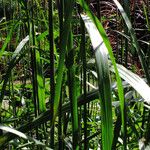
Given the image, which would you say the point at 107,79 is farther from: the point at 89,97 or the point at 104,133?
the point at 89,97

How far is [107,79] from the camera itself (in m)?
0.63

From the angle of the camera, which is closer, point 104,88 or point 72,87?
point 104,88

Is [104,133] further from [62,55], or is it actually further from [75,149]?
[75,149]

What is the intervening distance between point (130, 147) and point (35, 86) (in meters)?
0.53

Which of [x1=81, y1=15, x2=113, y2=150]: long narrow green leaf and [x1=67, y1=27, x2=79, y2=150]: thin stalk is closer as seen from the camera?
[x1=81, y1=15, x2=113, y2=150]: long narrow green leaf

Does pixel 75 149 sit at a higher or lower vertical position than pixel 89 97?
lower

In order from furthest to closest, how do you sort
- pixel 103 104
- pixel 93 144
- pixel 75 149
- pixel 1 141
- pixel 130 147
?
pixel 93 144 < pixel 130 147 < pixel 75 149 < pixel 1 141 < pixel 103 104

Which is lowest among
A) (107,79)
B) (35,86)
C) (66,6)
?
(35,86)

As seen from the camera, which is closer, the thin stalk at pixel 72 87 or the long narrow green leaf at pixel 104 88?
the long narrow green leaf at pixel 104 88

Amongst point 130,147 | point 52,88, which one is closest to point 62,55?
point 52,88

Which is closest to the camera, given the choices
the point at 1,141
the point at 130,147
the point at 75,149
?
the point at 1,141

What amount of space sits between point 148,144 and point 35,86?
0.45 meters

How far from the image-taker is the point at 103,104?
0.61m

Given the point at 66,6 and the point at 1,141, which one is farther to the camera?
the point at 1,141
